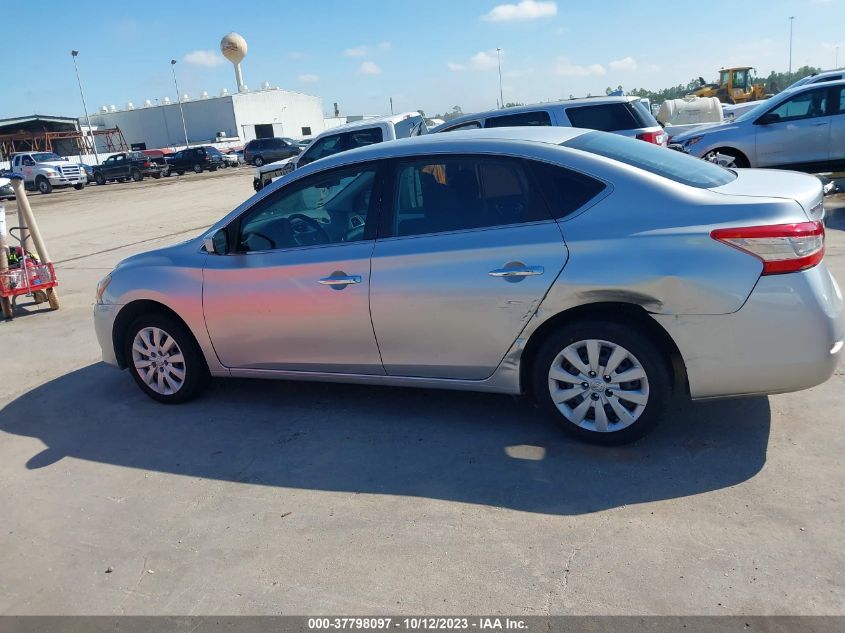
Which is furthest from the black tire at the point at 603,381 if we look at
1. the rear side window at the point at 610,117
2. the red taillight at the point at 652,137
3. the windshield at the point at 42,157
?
the windshield at the point at 42,157

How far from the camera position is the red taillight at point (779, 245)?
333 centimetres

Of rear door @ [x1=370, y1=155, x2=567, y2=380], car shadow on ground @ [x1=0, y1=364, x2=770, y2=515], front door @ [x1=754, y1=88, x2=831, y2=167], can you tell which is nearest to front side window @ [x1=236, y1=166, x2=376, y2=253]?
rear door @ [x1=370, y1=155, x2=567, y2=380]

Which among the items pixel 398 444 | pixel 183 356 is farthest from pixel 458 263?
pixel 183 356

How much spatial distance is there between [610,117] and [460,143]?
791 centimetres

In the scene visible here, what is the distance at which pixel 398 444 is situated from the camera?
420cm

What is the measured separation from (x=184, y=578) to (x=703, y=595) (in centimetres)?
222

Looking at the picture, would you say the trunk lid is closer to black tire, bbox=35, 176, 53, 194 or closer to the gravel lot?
the gravel lot

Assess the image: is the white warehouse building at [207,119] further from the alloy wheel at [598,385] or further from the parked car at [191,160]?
the alloy wheel at [598,385]

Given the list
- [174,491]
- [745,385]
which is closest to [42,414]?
[174,491]

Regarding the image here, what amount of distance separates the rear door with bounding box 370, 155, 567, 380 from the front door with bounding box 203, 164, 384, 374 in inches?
5.9

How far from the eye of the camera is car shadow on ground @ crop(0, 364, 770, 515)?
11.7 ft

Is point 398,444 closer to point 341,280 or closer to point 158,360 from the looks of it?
point 341,280

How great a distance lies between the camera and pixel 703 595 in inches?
106

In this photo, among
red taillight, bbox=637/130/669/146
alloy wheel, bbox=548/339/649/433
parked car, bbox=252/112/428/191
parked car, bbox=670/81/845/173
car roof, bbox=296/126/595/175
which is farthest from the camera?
parked car, bbox=252/112/428/191
